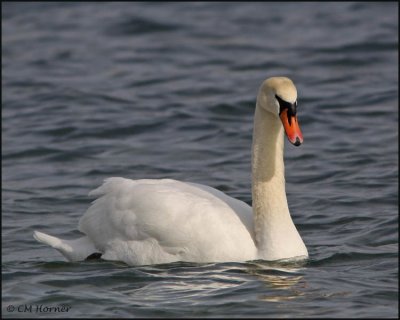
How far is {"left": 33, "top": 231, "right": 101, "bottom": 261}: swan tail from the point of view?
9.46m

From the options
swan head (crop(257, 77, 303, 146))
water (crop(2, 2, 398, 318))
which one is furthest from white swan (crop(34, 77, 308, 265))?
water (crop(2, 2, 398, 318))

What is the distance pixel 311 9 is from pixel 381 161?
8.15m

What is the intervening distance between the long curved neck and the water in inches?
6.5

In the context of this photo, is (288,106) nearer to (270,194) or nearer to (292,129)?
(292,129)

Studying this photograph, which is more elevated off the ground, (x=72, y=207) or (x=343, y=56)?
(x=343, y=56)

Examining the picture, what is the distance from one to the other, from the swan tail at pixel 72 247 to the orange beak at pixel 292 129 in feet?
6.31

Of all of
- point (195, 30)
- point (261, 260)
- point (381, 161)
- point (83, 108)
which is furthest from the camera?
point (195, 30)

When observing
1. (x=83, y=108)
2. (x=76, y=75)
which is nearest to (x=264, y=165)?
(x=83, y=108)

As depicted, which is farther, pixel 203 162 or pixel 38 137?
pixel 38 137

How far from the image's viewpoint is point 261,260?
8.84 m

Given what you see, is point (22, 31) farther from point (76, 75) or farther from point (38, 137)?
point (38, 137)

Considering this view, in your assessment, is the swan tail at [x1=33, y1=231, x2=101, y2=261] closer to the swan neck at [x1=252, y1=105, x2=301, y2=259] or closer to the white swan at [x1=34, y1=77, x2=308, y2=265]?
the white swan at [x1=34, y1=77, x2=308, y2=265]

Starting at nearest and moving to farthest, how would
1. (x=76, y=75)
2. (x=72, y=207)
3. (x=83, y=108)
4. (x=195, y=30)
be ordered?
(x=72, y=207) < (x=83, y=108) < (x=76, y=75) < (x=195, y=30)

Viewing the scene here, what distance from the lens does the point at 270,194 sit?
9109 mm
